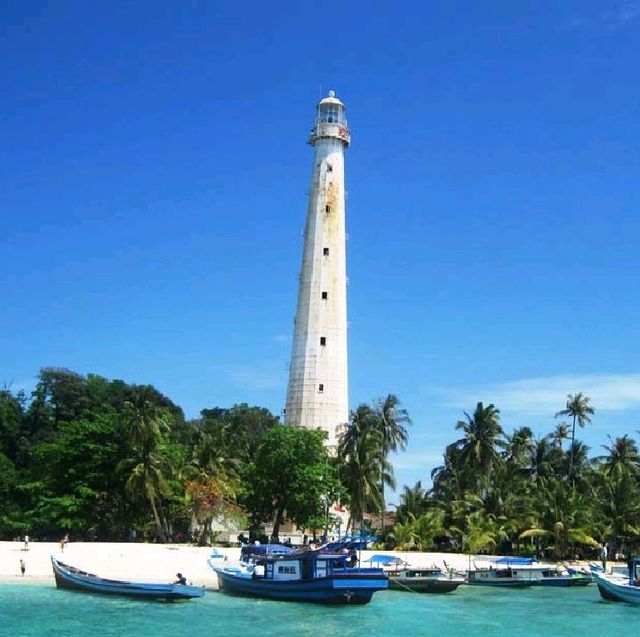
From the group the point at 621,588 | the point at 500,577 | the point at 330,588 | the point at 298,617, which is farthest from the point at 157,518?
the point at 621,588

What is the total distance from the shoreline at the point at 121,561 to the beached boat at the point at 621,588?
394 inches

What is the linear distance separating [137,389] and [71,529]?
81.9 feet

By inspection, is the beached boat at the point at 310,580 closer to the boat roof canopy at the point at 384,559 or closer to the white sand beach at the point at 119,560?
A: the white sand beach at the point at 119,560

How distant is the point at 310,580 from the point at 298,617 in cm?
372

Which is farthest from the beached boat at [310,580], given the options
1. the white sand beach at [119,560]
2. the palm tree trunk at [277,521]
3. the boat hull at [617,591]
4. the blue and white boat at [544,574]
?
the blue and white boat at [544,574]

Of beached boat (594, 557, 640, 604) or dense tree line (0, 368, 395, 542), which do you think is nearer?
beached boat (594, 557, 640, 604)

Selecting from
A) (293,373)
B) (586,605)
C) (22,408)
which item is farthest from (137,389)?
(586,605)

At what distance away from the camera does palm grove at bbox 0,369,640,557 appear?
201 feet

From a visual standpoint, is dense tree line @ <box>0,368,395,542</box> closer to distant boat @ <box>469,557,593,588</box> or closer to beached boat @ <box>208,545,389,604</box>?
distant boat @ <box>469,557,593,588</box>

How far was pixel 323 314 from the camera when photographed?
70.2m

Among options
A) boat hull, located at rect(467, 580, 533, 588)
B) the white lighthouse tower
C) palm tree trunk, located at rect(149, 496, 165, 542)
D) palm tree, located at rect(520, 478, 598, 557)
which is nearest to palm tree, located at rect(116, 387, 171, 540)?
palm tree trunk, located at rect(149, 496, 165, 542)

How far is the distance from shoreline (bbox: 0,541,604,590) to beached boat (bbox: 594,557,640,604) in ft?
32.8

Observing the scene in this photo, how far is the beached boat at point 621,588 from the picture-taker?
154 feet

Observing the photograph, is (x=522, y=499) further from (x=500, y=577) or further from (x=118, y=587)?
(x=118, y=587)
